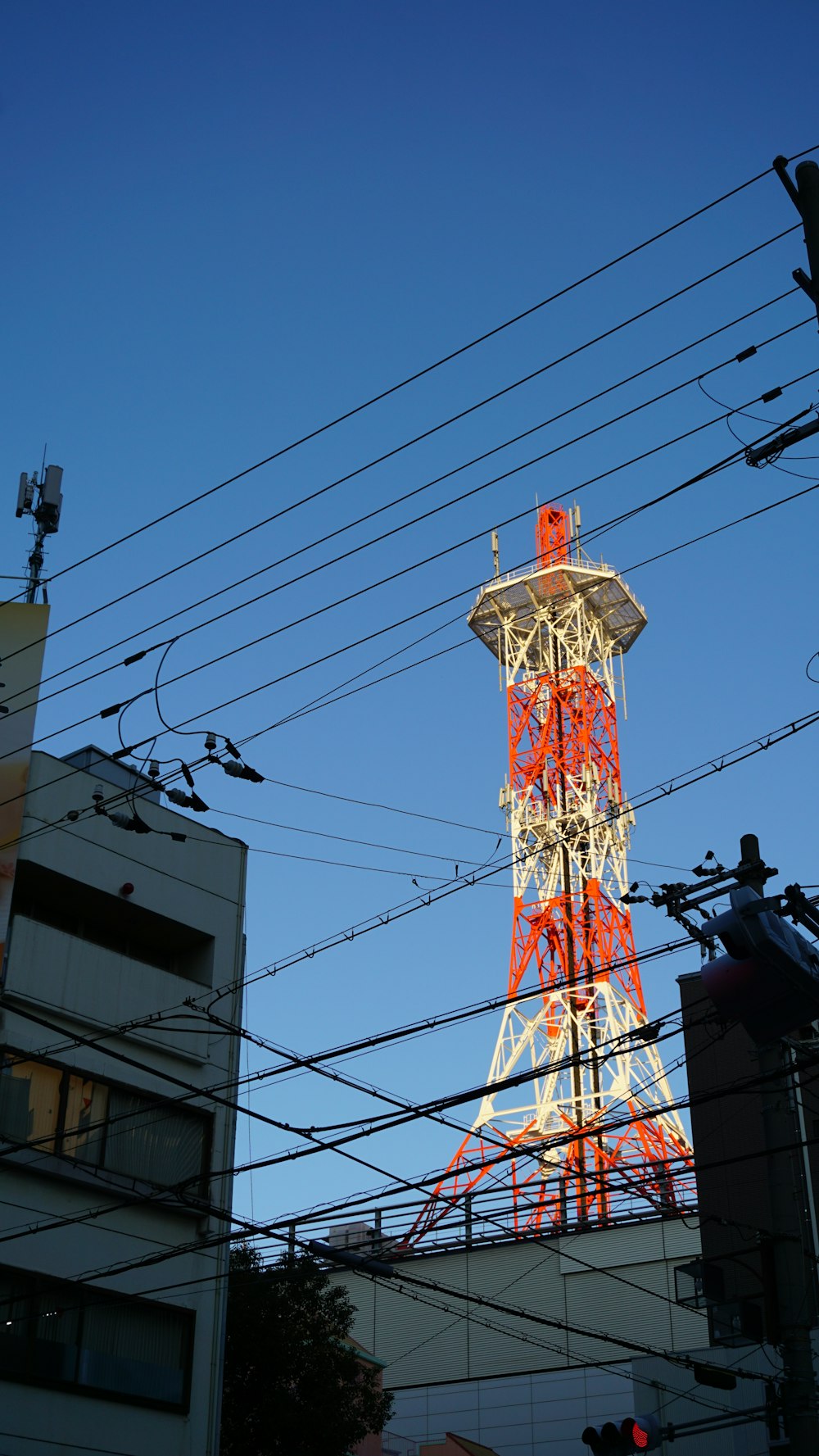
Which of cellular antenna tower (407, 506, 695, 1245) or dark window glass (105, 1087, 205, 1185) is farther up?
cellular antenna tower (407, 506, 695, 1245)

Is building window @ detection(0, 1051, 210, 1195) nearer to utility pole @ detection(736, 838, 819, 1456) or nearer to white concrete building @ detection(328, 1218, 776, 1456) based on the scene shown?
utility pole @ detection(736, 838, 819, 1456)

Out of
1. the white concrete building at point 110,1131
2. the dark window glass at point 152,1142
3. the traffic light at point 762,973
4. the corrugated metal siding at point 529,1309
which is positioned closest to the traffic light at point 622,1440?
the traffic light at point 762,973

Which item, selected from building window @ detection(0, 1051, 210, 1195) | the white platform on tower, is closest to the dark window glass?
building window @ detection(0, 1051, 210, 1195)

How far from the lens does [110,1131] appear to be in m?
27.0

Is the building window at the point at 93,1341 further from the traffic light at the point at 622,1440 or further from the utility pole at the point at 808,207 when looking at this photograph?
the utility pole at the point at 808,207

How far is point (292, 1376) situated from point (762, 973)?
1904cm

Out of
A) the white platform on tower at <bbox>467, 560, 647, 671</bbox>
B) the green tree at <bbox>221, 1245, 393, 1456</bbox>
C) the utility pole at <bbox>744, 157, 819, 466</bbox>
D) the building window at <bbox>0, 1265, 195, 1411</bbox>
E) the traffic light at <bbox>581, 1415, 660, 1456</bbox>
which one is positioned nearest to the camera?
the utility pole at <bbox>744, 157, 819, 466</bbox>

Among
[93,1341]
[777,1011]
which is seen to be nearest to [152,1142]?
[93,1341]

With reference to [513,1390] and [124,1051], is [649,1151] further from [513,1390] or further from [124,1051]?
[124,1051]

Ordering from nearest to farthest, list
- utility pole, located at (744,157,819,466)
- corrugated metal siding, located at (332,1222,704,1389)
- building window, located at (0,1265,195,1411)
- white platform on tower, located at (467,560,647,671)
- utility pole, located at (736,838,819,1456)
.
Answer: utility pole, located at (744,157,819,466), utility pole, located at (736,838,819,1456), building window, located at (0,1265,195,1411), corrugated metal siding, located at (332,1222,704,1389), white platform on tower, located at (467,560,647,671)

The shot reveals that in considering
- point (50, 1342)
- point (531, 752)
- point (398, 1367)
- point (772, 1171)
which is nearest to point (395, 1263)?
point (398, 1367)

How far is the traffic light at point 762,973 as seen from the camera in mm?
13422

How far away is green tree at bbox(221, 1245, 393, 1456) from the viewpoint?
28.0 meters

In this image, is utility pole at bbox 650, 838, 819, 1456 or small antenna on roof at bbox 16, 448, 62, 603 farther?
small antenna on roof at bbox 16, 448, 62, 603
